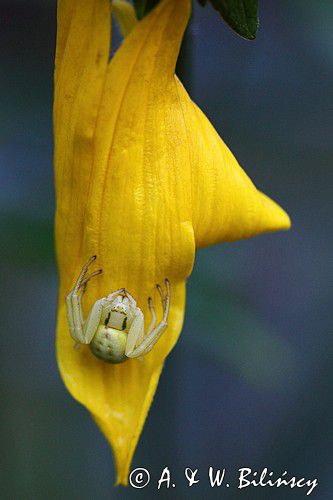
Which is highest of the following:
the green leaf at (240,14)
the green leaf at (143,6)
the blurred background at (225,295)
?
the green leaf at (240,14)

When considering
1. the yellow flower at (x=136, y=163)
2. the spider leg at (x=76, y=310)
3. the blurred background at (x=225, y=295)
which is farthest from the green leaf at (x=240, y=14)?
the blurred background at (x=225, y=295)

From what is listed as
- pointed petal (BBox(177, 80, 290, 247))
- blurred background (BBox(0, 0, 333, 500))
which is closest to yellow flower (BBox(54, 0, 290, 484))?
pointed petal (BBox(177, 80, 290, 247))

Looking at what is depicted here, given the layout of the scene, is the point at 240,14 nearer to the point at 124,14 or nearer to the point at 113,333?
the point at 124,14

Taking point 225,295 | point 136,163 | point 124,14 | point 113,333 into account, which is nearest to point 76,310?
point 113,333

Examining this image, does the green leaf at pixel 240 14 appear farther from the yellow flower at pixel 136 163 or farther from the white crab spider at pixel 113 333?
the white crab spider at pixel 113 333

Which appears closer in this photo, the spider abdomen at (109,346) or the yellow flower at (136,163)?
the yellow flower at (136,163)

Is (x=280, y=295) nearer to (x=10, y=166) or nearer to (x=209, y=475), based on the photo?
(x=209, y=475)

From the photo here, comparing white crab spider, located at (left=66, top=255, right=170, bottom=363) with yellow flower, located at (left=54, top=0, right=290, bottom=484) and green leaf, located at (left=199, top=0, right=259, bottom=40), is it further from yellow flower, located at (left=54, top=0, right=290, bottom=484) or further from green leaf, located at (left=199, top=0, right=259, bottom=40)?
green leaf, located at (left=199, top=0, right=259, bottom=40)
